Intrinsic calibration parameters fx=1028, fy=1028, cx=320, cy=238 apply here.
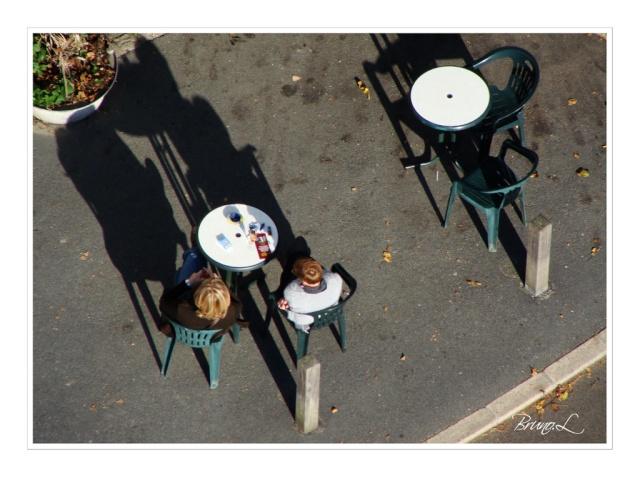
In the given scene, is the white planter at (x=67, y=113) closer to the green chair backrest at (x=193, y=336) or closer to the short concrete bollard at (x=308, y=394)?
the green chair backrest at (x=193, y=336)

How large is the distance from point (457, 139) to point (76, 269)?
14.4 feet

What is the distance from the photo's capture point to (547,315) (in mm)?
10242

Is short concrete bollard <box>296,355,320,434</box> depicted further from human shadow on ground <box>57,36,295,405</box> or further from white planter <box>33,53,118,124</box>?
white planter <box>33,53,118,124</box>

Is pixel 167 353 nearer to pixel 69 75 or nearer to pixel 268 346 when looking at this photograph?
pixel 268 346

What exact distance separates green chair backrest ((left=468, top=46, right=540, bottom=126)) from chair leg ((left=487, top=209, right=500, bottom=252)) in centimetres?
112

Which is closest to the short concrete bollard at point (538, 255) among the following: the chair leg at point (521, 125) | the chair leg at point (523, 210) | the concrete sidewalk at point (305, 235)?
the concrete sidewalk at point (305, 235)

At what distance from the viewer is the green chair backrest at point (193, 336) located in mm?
8992

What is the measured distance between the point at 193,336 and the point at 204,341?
0.40ft

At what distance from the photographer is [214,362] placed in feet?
31.3

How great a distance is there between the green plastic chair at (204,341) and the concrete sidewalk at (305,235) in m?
0.21

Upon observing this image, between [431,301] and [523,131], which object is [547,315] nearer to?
[431,301]

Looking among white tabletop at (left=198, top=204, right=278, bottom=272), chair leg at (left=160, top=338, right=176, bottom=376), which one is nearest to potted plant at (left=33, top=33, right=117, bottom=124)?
white tabletop at (left=198, top=204, right=278, bottom=272)

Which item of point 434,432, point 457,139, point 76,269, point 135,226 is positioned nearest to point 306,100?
point 457,139

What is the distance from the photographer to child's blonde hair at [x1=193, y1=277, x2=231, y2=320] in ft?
28.1
